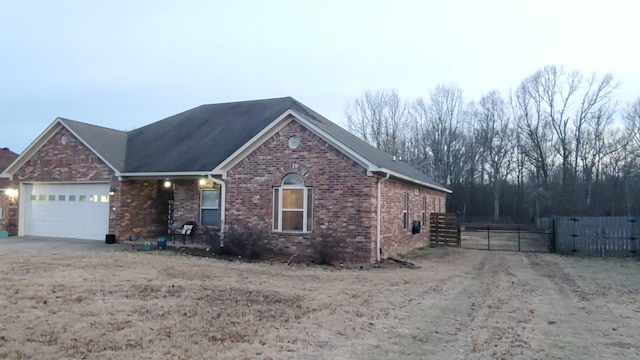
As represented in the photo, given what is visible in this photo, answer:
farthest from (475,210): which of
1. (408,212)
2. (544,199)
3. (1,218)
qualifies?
(1,218)

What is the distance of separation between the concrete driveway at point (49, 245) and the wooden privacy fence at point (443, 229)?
13580mm

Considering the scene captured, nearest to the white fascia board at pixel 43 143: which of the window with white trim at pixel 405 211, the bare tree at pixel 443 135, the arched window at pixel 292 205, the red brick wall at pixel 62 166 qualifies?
the red brick wall at pixel 62 166

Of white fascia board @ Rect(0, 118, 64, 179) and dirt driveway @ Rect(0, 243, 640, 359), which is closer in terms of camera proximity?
dirt driveway @ Rect(0, 243, 640, 359)

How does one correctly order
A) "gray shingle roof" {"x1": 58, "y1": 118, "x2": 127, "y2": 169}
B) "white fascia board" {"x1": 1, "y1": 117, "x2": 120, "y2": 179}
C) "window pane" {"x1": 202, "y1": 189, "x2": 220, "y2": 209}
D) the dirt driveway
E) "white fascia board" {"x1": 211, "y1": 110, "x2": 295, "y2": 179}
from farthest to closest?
"gray shingle roof" {"x1": 58, "y1": 118, "x2": 127, "y2": 169}
"white fascia board" {"x1": 1, "y1": 117, "x2": 120, "y2": 179}
"window pane" {"x1": 202, "y1": 189, "x2": 220, "y2": 209}
"white fascia board" {"x1": 211, "y1": 110, "x2": 295, "y2": 179}
the dirt driveway

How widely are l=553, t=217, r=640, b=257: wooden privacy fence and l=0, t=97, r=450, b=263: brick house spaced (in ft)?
18.3

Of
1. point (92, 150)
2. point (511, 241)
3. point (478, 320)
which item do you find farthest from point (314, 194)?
point (511, 241)

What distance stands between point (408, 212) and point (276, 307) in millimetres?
11264

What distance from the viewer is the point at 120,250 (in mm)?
15625

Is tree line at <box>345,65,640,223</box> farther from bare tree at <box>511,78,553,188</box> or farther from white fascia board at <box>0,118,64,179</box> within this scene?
white fascia board at <box>0,118,64,179</box>

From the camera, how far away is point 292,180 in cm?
1447

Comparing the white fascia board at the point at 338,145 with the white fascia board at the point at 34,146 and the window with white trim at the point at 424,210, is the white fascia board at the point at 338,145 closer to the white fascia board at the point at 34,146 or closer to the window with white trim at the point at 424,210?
the window with white trim at the point at 424,210

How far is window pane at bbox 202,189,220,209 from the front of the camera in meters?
17.2

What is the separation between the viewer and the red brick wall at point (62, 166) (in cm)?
1820

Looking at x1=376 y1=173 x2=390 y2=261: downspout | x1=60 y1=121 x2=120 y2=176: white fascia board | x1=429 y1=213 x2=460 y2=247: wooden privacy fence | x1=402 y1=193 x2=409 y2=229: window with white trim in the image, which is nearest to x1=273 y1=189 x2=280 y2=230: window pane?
x1=376 y1=173 x2=390 y2=261: downspout
